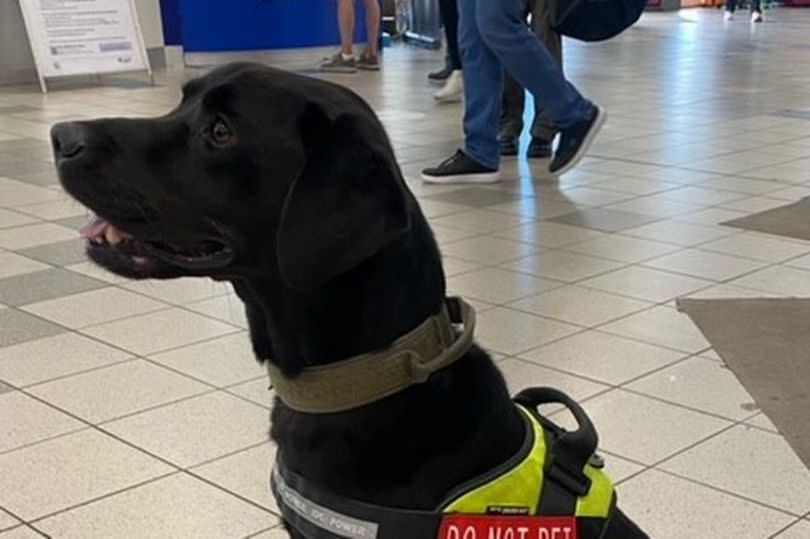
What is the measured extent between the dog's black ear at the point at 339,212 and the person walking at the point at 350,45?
8.77 m

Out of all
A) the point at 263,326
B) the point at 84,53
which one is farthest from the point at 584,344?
the point at 84,53

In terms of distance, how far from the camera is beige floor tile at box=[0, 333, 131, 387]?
2.89 metres

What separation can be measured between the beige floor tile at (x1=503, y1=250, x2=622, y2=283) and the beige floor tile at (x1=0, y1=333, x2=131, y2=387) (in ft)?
4.58

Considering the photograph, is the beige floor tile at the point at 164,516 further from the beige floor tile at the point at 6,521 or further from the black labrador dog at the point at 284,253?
the black labrador dog at the point at 284,253

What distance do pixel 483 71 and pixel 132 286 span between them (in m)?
2.02

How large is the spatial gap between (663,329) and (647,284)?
45 centimetres

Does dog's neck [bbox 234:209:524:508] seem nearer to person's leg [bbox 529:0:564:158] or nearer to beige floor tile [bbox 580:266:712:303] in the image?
beige floor tile [bbox 580:266:712:303]

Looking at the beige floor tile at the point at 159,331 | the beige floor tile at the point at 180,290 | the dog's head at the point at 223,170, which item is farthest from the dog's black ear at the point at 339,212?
the beige floor tile at the point at 180,290

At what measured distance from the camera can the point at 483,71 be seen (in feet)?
16.4

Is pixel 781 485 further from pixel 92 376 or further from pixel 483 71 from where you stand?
A: pixel 483 71

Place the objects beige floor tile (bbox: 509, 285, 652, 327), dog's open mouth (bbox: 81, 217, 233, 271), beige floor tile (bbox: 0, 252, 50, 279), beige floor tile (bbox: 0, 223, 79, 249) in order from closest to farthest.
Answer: dog's open mouth (bbox: 81, 217, 233, 271) < beige floor tile (bbox: 509, 285, 652, 327) < beige floor tile (bbox: 0, 252, 50, 279) < beige floor tile (bbox: 0, 223, 79, 249)

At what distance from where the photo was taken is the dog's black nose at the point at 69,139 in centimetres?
138

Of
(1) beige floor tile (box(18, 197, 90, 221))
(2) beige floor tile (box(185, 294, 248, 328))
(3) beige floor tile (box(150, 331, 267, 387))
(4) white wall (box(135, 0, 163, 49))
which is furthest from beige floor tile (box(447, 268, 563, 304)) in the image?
(4) white wall (box(135, 0, 163, 49))

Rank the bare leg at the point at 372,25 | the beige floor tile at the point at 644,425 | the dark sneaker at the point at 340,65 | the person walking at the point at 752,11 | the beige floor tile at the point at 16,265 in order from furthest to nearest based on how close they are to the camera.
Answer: the person walking at the point at 752,11
the bare leg at the point at 372,25
the dark sneaker at the point at 340,65
the beige floor tile at the point at 16,265
the beige floor tile at the point at 644,425
